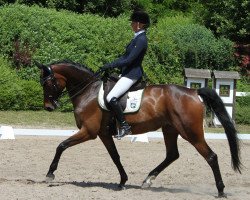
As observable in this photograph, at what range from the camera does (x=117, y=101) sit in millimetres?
9578

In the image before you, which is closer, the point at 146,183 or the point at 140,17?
the point at 140,17

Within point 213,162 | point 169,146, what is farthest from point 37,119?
point 213,162

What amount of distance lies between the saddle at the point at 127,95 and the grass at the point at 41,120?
7.12 metres

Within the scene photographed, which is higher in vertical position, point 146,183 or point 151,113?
point 151,113

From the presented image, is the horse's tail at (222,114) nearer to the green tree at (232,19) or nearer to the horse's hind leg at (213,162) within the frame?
the horse's hind leg at (213,162)

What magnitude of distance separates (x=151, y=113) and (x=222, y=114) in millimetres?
975

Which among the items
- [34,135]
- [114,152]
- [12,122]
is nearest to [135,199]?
[114,152]

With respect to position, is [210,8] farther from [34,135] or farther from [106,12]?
[34,135]

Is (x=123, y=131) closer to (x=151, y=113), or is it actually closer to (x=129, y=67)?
(x=151, y=113)

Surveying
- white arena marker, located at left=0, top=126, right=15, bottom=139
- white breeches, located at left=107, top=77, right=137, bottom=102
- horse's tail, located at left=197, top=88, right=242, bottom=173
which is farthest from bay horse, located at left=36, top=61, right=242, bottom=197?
white arena marker, located at left=0, top=126, right=15, bottom=139

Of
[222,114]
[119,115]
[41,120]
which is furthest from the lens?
[41,120]

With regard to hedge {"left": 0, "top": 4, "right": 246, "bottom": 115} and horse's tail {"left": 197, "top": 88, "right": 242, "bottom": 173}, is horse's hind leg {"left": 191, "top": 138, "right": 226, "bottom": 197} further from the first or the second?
hedge {"left": 0, "top": 4, "right": 246, "bottom": 115}

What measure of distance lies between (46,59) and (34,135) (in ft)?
21.1

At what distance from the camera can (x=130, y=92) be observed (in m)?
9.72
